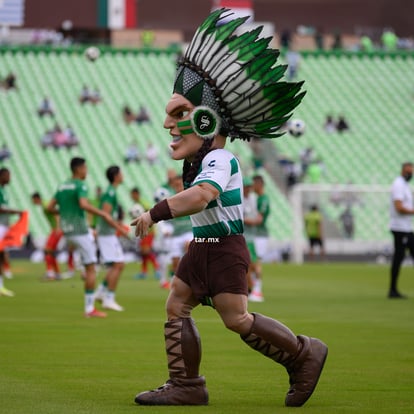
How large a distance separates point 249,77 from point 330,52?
45.3m

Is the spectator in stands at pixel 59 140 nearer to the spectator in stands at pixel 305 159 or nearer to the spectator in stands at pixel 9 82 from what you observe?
the spectator in stands at pixel 9 82

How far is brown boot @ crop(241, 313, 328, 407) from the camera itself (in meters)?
8.04

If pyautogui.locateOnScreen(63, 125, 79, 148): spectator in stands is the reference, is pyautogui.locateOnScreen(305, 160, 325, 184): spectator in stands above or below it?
below

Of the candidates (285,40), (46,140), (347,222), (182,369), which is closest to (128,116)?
(46,140)

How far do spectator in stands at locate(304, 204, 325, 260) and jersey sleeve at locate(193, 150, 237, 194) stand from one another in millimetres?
30862

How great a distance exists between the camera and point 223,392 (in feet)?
29.1

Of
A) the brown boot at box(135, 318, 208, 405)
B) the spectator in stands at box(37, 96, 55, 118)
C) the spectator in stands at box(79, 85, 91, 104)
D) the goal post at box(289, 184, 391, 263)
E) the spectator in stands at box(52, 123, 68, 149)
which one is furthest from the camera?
the spectator in stands at box(79, 85, 91, 104)

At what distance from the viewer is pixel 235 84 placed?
8172mm

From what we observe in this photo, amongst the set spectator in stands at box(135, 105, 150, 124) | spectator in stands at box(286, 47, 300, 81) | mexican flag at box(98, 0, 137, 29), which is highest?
mexican flag at box(98, 0, 137, 29)

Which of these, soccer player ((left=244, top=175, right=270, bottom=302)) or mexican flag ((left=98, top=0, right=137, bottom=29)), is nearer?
soccer player ((left=244, top=175, right=270, bottom=302))

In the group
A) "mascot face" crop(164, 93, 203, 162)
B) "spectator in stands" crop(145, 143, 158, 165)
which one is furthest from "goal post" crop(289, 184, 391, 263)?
"mascot face" crop(164, 93, 203, 162)

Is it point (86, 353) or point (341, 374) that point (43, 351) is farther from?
point (341, 374)

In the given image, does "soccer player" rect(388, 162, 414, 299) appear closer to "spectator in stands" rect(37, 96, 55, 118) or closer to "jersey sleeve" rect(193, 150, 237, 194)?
"jersey sleeve" rect(193, 150, 237, 194)

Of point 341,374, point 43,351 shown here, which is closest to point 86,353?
point 43,351
